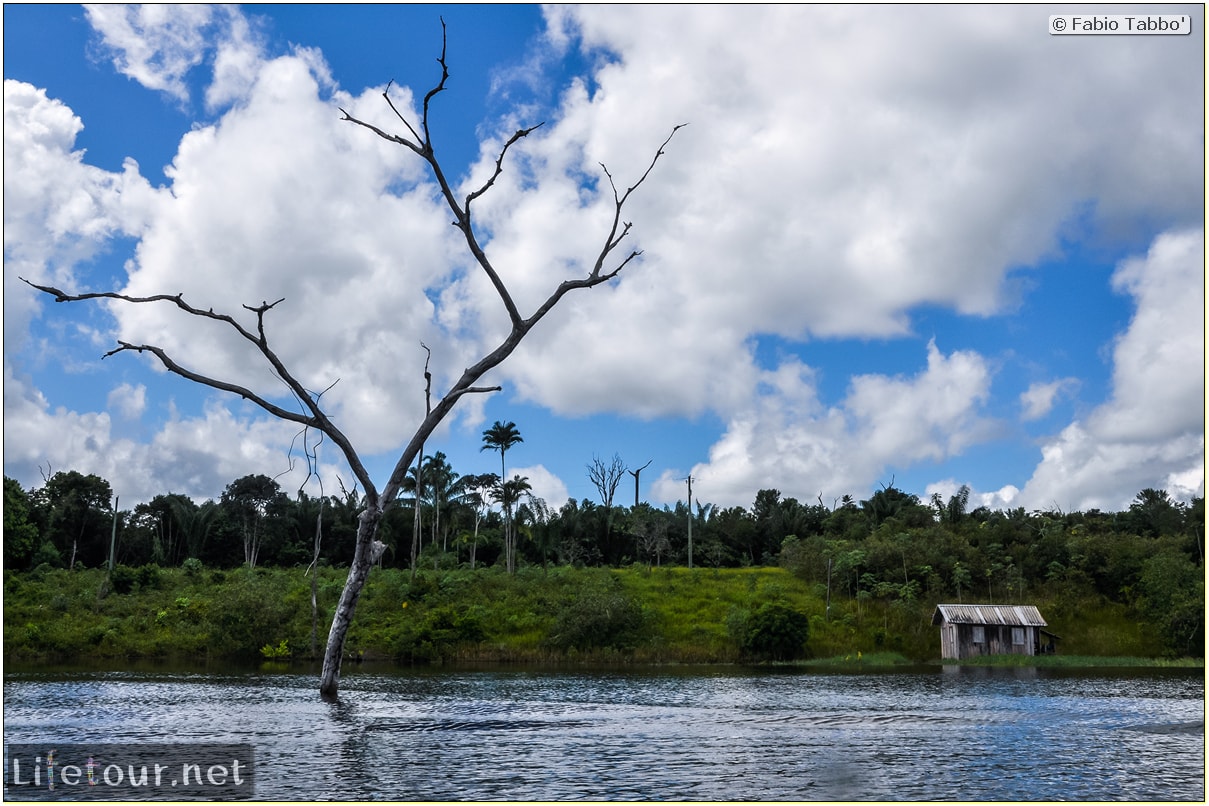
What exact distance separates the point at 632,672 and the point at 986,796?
3408 centimetres

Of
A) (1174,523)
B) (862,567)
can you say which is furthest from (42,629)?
(1174,523)

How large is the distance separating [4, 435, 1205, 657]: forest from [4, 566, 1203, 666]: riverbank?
177 cm

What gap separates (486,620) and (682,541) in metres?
38.1

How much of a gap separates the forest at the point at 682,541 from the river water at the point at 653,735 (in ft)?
113

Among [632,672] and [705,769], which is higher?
[705,769]

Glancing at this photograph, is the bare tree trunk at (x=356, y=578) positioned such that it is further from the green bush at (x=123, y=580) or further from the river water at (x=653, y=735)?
the green bush at (x=123, y=580)

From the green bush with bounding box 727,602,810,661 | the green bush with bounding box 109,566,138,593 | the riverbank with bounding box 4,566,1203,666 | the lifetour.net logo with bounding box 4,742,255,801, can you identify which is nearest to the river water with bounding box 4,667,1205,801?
the lifetour.net logo with bounding box 4,742,255,801

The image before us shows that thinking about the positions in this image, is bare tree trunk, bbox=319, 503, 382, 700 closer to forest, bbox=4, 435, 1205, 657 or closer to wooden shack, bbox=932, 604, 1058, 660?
forest, bbox=4, 435, 1205, 657

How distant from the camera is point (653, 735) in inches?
790

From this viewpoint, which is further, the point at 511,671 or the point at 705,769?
the point at 511,671

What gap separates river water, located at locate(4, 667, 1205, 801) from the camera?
14.0 m

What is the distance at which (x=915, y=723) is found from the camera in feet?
74.8

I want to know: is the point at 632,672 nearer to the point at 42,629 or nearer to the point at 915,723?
the point at 915,723

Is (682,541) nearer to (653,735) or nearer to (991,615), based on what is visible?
(991,615)
